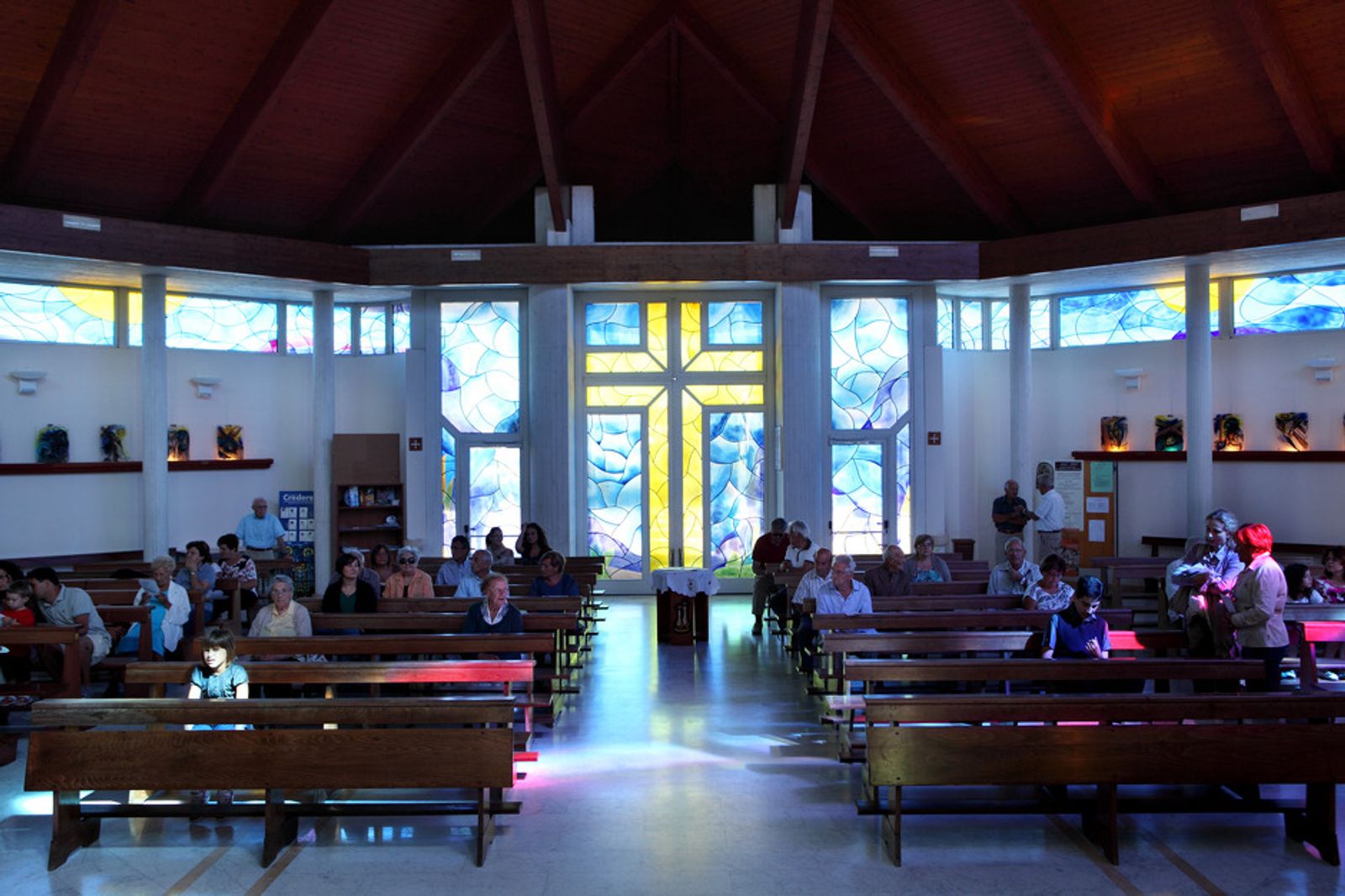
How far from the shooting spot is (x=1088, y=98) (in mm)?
10383

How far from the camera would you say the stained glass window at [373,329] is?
571 inches

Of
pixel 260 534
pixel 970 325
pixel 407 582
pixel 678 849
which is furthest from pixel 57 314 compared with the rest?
pixel 970 325

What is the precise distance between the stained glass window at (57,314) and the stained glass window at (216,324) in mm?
314

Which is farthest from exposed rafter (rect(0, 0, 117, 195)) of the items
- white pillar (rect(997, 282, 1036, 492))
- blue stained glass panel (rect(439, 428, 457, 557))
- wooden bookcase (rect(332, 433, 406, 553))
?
white pillar (rect(997, 282, 1036, 492))

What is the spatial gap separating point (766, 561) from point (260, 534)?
5825 mm

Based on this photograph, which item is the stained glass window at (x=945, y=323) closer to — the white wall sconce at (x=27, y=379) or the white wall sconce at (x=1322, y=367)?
the white wall sconce at (x=1322, y=367)

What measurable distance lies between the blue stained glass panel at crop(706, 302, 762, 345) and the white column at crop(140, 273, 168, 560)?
20.6 feet

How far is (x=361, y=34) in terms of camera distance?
10.2m

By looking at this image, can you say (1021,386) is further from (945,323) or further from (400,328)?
(400,328)

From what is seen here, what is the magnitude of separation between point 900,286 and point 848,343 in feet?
3.07

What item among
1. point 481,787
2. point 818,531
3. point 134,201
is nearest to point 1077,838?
point 481,787

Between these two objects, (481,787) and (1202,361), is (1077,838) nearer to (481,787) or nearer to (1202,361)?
(481,787)

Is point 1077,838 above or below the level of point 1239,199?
below

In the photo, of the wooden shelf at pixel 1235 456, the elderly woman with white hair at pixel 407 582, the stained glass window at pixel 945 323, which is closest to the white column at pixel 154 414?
the elderly woman with white hair at pixel 407 582
